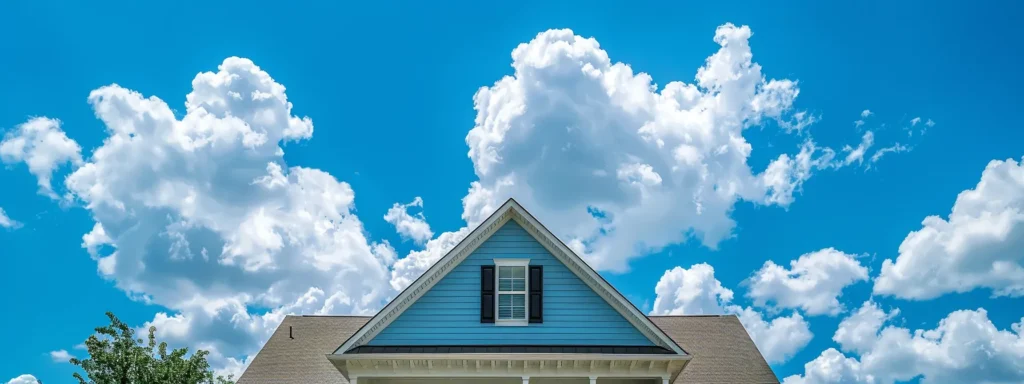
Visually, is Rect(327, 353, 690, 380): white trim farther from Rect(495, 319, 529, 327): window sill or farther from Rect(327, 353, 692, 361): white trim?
Rect(495, 319, 529, 327): window sill

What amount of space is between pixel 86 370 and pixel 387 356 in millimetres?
7903

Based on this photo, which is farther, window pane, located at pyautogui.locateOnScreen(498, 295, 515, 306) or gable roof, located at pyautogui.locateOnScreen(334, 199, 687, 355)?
window pane, located at pyautogui.locateOnScreen(498, 295, 515, 306)

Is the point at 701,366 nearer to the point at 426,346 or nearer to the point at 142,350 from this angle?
the point at 426,346

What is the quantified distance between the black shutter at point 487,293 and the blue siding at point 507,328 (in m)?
0.12

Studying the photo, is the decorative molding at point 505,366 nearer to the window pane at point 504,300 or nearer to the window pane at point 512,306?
the window pane at point 512,306

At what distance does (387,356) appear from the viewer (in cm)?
1902

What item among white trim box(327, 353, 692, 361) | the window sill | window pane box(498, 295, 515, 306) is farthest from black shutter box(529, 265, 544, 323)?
white trim box(327, 353, 692, 361)

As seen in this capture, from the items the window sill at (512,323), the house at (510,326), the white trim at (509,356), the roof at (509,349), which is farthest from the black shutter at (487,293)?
the white trim at (509,356)

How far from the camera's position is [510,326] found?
19812 millimetres

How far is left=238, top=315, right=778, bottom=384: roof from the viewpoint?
79.5ft

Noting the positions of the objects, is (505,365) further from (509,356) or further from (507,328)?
(507,328)

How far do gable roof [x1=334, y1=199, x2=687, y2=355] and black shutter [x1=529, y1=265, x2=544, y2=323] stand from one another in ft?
2.03

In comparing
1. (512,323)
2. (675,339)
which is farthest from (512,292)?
(675,339)

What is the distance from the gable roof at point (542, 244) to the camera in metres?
19.5
